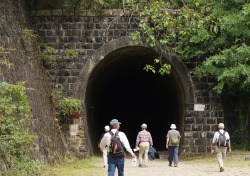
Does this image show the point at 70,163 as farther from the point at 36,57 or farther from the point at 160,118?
the point at 160,118

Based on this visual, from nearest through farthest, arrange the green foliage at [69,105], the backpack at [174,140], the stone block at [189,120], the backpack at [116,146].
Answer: the backpack at [116,146] → the backpack at [174,140] → the green foliage at [69,105] → the stone block at [189,120]

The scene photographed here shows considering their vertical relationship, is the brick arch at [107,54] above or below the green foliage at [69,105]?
above

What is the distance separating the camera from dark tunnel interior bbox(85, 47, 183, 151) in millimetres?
20438

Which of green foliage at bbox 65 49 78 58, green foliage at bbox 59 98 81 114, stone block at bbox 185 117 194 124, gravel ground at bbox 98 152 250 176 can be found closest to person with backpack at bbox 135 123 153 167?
gravel ground at bbox 98 152 250 176

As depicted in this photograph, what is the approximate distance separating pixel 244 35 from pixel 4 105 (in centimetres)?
896

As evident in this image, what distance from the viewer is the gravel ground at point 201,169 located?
12.4 metres

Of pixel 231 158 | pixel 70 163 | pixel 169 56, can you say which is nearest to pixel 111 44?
pixel 169 56

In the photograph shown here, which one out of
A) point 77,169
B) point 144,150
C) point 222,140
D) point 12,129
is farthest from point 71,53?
point 12,129

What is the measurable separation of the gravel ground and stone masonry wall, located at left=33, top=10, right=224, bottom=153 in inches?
42.1

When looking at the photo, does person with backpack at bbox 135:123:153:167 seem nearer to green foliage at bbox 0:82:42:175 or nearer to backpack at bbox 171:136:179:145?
backpack at bbox 171:136:179:145

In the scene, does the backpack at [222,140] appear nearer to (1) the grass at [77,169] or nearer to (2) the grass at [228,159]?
(2) the grass at [228,159]

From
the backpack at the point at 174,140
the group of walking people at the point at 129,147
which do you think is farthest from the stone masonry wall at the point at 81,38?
the backpack at the point at 174,140

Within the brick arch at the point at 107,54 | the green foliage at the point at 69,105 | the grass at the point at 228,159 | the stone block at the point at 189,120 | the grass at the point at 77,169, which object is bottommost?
the grass at the point at 77,169

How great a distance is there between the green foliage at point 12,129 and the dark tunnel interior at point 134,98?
8639mm
